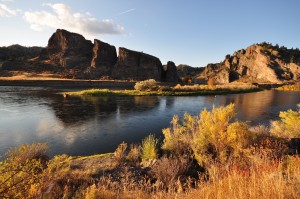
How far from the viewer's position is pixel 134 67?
350 ft

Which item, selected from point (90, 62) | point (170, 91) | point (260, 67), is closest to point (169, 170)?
point (170, 91)

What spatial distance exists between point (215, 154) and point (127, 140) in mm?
6641

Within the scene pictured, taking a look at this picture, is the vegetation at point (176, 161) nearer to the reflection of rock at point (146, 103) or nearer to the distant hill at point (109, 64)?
the reflection of rock at point (146, 103)

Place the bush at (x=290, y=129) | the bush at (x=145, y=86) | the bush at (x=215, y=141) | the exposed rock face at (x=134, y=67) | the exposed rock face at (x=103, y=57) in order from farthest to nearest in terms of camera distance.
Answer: the exposed rock face at (x=103, y=57), the exposed rock face at (x=134, y=67), the bush at (x=145, y=86), the bush at (x=290, y=129), the bush at (x=215, y=141)

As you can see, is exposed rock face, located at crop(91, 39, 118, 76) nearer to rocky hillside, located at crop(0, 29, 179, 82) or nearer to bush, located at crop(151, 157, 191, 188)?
rocky hillside, located at crop(0, 29, 179, 82)

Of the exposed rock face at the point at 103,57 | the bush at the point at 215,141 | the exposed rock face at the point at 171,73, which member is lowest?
the bush at the point at 215,141

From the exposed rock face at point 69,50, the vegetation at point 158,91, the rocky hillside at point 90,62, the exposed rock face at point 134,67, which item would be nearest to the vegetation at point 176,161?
the vegetation at point 158,91

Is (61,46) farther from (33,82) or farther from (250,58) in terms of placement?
(250,58)

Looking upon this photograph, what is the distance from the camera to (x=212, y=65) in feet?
568

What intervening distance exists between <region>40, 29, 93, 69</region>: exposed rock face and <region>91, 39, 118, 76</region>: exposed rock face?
766 centimetres

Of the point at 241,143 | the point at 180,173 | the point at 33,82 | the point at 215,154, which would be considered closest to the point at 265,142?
the point at 241,143

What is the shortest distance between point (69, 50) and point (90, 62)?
1255 centimetres

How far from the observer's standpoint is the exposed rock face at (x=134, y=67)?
106188mm

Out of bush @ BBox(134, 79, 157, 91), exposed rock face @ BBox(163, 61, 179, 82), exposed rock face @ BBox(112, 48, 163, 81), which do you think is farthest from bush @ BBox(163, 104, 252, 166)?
exposed rock face @ BBox(163, 61, 179, 82)
